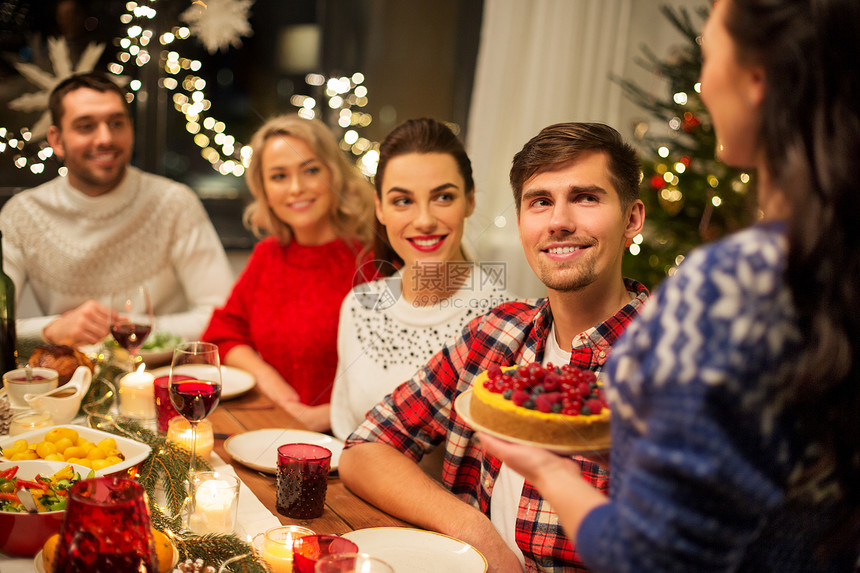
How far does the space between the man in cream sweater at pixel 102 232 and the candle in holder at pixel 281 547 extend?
1.41 metres

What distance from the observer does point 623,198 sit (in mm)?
1403

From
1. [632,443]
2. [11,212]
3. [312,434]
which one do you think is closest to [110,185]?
[11,212]

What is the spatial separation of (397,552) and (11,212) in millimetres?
2119

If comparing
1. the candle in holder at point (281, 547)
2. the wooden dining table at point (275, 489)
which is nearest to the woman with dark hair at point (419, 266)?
the wooden dining table at point (275, 489)

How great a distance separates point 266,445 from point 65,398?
1.41ft

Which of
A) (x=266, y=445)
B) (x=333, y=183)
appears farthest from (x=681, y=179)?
(x=266, y=445)

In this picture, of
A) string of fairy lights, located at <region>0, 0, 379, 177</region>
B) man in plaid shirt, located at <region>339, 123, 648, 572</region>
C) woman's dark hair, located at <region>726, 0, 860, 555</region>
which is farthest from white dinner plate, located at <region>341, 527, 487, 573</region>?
string of fairy lights, located at <region>0, 0, 379, 177</region>

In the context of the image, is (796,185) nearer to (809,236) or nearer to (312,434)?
(809,236)

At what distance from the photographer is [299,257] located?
267 cm

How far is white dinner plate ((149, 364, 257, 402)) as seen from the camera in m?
1.96

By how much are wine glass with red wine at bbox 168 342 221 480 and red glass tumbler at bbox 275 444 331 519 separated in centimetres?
16

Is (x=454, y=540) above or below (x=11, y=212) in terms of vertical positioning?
below

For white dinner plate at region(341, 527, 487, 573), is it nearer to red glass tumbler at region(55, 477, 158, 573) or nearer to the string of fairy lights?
red glass tumbler at region(55, 477, 158, 573)

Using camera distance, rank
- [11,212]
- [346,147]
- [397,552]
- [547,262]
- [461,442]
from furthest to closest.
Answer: [346,147]
[11,212]
[461,442]
[547,262]
[397,552]
